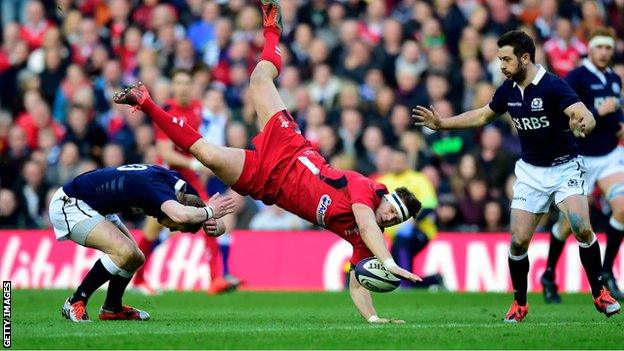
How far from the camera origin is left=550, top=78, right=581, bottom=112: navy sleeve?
1161cm

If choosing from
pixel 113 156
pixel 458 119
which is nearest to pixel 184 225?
pixel 458 119

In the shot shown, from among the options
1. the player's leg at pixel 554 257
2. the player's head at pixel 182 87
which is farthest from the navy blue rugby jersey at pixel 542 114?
the player's head at pixel 182 87

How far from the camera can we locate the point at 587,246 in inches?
480

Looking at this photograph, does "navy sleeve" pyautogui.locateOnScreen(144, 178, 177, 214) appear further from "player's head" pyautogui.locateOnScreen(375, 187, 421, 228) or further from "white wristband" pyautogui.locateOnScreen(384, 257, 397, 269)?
"white wristband" pyautogui.locateOnScreen(384, 257, 397, 269)

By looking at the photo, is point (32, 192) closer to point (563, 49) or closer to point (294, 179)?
point (563, 49)

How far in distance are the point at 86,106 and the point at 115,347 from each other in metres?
13.0

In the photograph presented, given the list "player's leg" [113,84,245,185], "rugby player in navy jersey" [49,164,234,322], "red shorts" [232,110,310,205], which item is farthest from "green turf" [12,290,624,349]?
"player's leg" [113,84,245,185]

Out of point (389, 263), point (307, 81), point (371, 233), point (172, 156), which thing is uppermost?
point (307, 81)

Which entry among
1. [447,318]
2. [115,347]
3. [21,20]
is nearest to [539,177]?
[447,318]

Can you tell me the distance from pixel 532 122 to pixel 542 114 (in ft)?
0.44

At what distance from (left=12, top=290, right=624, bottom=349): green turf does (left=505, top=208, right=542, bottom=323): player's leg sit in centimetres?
19

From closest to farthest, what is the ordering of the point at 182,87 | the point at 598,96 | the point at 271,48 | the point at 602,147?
the point at 271,48 → the point at 598,96 → the point at 602,147 → the point at 182,87

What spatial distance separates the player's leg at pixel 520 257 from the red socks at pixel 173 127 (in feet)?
10.3

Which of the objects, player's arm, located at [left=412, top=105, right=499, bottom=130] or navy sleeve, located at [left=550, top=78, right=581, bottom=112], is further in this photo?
player's arm, located at [left=412, top=105, right=499, bottom=130]
